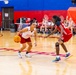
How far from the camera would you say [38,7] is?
22.7m

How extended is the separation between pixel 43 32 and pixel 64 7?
328 cm

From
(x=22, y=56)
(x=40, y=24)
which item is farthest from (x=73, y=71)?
(x=40, y=24)

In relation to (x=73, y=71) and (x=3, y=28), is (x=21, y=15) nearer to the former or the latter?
(x=3, y=28)

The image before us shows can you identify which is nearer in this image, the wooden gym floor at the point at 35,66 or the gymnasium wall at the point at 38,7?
the wooden gym floor at the point at 35,66

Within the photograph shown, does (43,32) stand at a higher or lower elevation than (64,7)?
lower

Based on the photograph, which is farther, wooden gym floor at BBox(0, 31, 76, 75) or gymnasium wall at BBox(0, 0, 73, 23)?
gymnasium wall at BBox(0, 0, 73, 23)

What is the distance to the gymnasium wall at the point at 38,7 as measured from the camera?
21359 millimetres

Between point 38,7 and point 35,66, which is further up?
point 38,7

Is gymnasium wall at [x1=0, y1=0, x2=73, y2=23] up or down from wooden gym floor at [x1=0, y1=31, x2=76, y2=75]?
up

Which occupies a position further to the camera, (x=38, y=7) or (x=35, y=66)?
(x=38, y=7)

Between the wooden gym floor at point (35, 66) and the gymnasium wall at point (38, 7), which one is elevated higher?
the gymnasium wall at point (38, 7)

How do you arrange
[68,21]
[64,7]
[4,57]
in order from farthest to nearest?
[64,7]
[68,21]
[4,57]

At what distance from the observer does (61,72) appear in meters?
6.23

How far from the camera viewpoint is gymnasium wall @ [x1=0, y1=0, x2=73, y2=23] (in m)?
21.4
